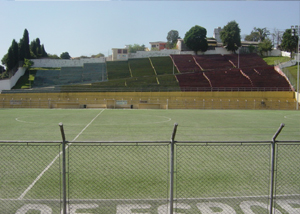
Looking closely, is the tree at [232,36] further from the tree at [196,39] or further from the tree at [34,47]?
the tree at [34,47]

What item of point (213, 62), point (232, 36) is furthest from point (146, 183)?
point (232, 36)

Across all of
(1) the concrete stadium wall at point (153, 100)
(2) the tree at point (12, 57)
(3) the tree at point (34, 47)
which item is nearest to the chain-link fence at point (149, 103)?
(1) the concrete stadium wall at point (153, 100)

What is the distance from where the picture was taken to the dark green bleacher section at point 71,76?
214ft

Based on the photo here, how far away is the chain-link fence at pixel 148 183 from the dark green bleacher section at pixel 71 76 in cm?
5583

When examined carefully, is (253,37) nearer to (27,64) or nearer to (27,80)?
(27,64)

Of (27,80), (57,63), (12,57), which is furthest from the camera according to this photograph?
(57,63)

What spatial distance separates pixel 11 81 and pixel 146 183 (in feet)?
202

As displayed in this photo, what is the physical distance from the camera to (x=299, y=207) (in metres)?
5.86

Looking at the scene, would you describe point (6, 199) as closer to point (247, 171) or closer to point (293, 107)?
point (247, 171)

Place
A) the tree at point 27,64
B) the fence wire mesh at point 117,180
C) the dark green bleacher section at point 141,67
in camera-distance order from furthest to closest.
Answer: the dark green bleacher section at point 141,67, the tree at point 27,64, the fence wire mesh at point 117,180

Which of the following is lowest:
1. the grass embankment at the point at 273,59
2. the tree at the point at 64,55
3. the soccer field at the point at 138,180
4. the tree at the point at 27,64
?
the soccer field at the point at 138,180

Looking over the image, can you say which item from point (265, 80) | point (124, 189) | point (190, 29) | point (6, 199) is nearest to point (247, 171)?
point (124, 189)

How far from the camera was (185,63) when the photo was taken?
260 feet

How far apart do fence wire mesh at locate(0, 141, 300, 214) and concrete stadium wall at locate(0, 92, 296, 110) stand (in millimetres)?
31844
